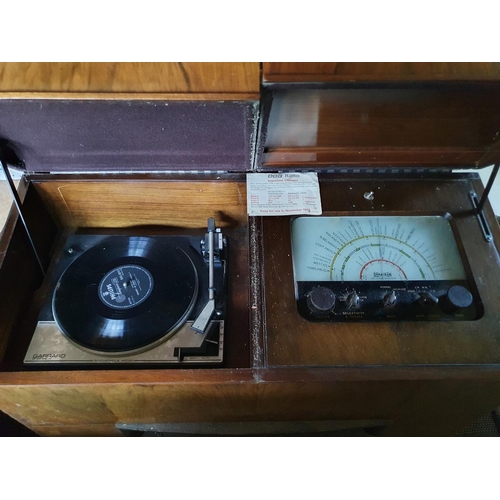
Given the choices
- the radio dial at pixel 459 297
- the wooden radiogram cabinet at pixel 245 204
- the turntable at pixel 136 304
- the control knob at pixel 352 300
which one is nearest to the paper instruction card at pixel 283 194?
the wooden radiogram cabinet at pixel 245 204

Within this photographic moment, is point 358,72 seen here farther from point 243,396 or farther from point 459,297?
point 243,396

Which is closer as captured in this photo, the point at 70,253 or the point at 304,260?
the point at 304,260

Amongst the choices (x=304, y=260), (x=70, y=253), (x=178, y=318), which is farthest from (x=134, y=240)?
(x=304, y=260)

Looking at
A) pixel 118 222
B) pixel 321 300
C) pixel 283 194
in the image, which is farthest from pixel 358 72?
pixel 118 222

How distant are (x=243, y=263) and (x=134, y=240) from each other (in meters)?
0.33

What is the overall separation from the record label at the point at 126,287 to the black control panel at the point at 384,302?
1.36ft

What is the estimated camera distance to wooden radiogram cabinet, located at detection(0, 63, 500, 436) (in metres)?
0.93

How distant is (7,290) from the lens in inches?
43.8

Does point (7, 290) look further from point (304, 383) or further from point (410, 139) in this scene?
point (410, 139)

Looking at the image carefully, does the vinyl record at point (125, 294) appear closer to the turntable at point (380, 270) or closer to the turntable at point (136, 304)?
the turntable at point (136, 304)

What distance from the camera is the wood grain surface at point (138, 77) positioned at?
0.91 metres

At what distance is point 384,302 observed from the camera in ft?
3.48

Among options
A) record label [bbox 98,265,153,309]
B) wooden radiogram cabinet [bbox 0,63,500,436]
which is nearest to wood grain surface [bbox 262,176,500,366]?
wooden radiogram cabinet [bbox 0,63,500,436]

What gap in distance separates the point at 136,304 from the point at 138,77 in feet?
1.83
